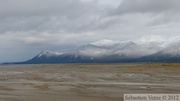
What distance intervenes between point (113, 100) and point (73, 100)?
3162 mm

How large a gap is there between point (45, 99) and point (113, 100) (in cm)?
538

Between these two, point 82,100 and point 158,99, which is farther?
point 82,100

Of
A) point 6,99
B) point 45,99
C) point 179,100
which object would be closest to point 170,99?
point 179,100

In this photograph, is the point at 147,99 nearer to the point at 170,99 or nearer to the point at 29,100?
the point at 170,99

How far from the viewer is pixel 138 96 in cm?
1609

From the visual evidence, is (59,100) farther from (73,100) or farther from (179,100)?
(179,100)

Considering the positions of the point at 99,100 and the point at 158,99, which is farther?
the point at 99,100

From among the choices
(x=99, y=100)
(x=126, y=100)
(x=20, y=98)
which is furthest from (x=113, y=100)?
(x=126, y=100)

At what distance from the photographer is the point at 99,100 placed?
26.0 meters

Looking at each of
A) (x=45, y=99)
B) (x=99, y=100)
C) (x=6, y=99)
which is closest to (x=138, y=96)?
(x=99, y=100)

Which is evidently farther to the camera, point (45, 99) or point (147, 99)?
point (45, 99)

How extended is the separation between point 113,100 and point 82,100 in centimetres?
246

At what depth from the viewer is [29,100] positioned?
2591cm

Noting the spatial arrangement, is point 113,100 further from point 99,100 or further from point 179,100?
point 179,100
